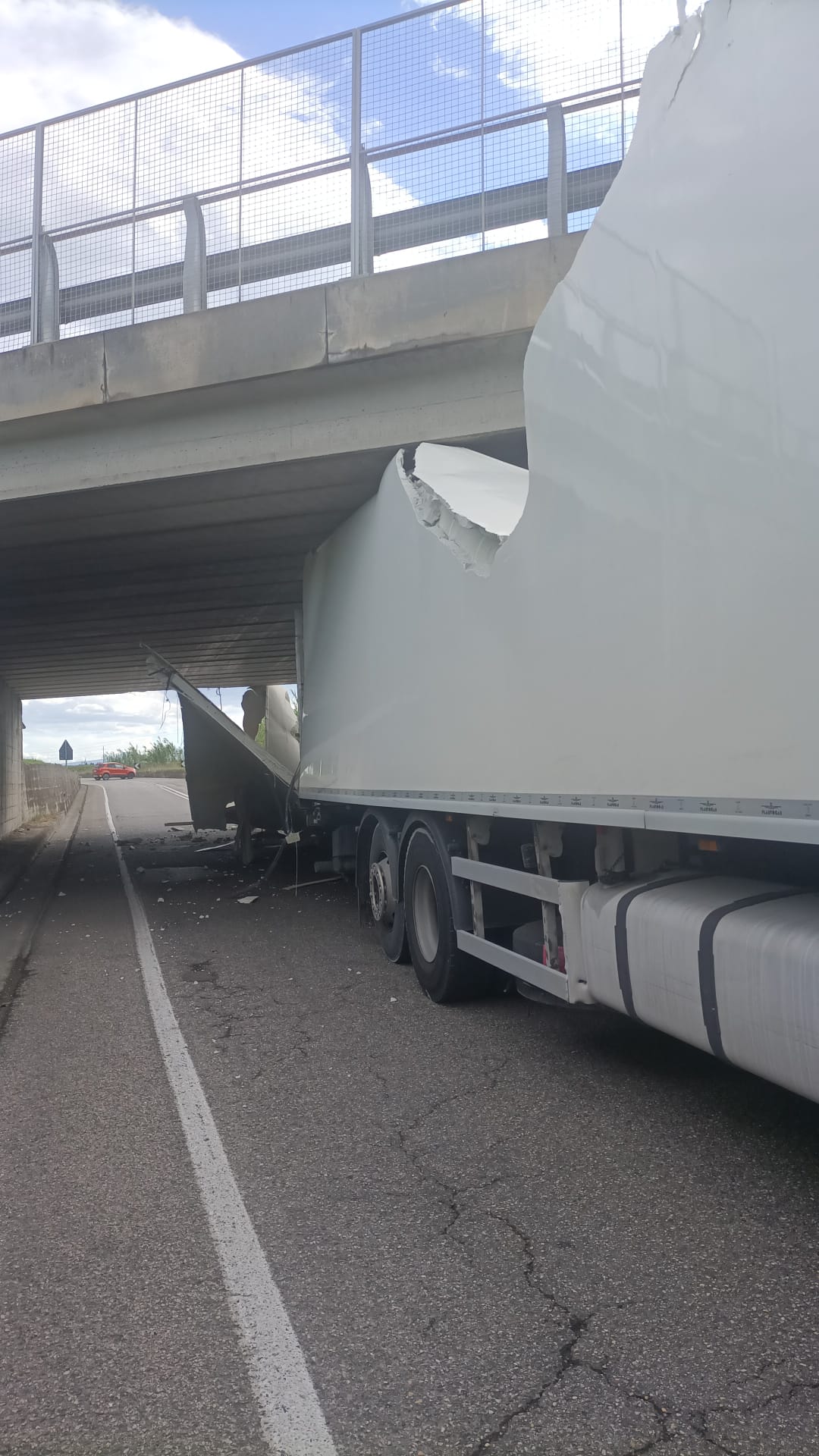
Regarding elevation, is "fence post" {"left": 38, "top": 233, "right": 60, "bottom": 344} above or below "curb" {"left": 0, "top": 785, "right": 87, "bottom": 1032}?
above

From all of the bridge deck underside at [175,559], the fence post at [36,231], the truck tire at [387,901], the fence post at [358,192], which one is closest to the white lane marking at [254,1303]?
the truck tire at [387,901]

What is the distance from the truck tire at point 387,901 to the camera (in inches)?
328

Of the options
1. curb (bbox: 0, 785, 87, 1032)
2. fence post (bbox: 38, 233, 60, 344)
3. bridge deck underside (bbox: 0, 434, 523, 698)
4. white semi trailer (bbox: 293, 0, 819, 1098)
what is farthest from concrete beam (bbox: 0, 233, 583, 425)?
curb (bbox: 0, 785, 87, 1032)

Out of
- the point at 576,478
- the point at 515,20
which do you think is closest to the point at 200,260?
the point at 515,20

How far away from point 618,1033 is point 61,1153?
3.24 metres

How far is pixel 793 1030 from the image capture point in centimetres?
342

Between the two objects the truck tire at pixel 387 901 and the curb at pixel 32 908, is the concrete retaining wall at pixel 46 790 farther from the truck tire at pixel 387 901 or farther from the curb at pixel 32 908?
the truck tire at pixel 387 901

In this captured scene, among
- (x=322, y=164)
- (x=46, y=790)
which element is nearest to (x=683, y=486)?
(x=322, y=164)

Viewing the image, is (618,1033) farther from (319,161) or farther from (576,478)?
(319,161)

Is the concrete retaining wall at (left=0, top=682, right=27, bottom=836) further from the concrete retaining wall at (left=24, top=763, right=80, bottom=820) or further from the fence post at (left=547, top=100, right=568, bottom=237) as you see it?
the fence post at (left=547, top=100, right=568, bottom=237)

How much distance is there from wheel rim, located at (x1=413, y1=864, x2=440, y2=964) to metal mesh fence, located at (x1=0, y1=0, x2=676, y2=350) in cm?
577

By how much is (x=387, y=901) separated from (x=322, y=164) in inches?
285

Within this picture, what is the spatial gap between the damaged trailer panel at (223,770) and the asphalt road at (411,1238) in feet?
27.0

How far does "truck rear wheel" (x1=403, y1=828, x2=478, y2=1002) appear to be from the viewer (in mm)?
6977
